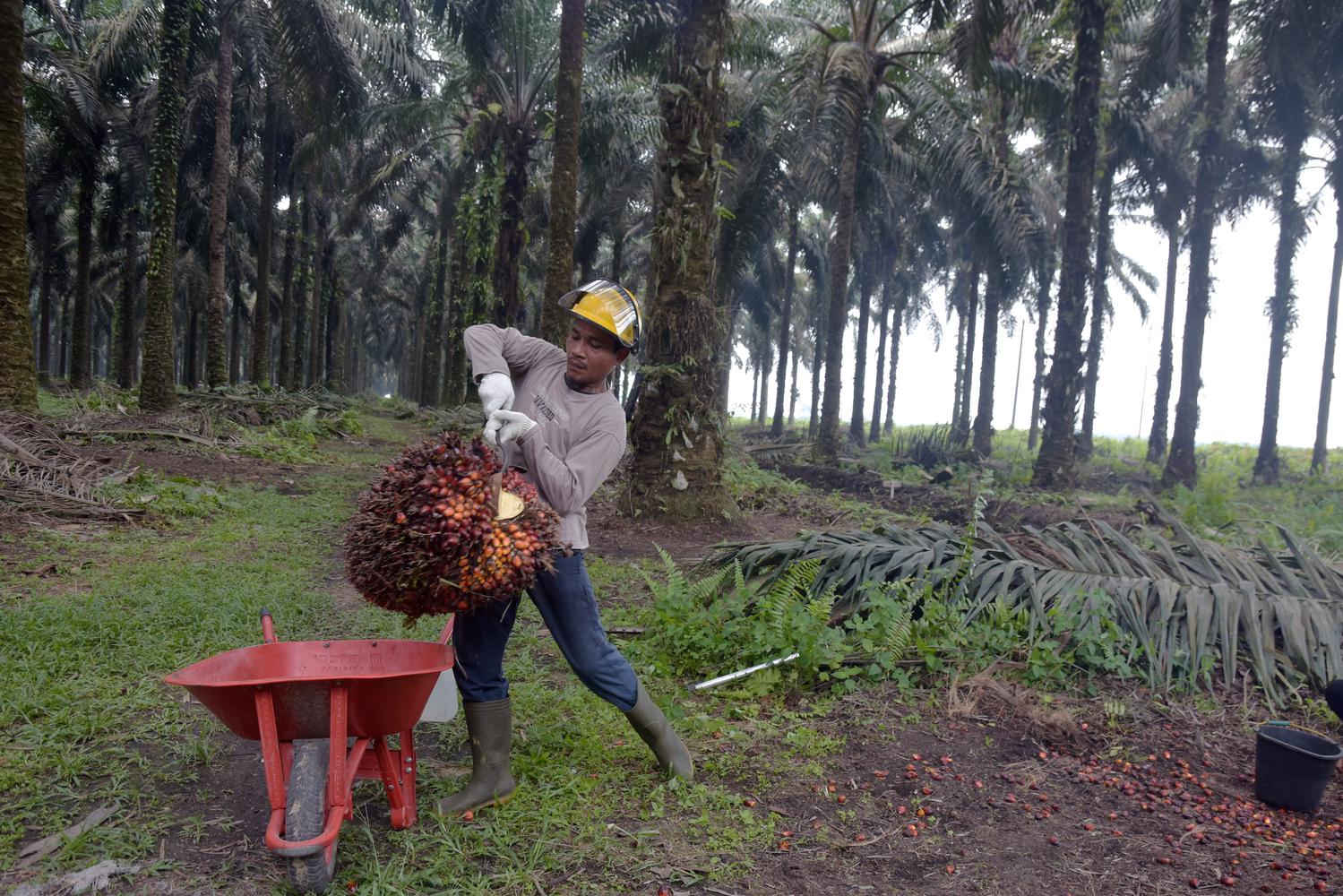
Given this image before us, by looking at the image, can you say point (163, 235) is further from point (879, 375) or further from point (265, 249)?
point (879, 375)

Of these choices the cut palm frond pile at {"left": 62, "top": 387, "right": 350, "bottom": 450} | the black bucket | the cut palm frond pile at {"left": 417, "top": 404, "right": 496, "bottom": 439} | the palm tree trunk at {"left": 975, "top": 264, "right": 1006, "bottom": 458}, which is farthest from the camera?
the palm tree trunk at {"left": 975, "top": 264, "right": 1006, "bottom": 458}

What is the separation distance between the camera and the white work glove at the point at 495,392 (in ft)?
9.46

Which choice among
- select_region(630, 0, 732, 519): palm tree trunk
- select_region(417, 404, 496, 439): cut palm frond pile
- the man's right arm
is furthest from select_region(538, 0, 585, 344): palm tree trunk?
the man's right arm

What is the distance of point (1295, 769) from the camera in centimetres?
357

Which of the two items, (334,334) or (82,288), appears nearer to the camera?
(82,288)

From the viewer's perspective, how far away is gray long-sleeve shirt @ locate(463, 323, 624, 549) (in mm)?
2961

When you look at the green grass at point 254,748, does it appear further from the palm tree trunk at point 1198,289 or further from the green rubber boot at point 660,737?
the palm tree trunk at point 1198,289

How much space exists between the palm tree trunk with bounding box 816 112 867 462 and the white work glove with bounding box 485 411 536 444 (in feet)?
50.6

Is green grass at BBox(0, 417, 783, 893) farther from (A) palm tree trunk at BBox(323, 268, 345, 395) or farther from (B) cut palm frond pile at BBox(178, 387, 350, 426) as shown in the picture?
(A) palm tree trunk at BBox(323, 268, 345, 395)

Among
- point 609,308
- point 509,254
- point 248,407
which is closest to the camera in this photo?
point 609,308

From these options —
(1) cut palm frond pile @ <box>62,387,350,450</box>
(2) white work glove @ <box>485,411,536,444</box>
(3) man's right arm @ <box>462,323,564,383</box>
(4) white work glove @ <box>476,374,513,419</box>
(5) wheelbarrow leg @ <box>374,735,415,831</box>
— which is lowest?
(5) wheelbarrow leg @ <box>374,735,415,831</box>

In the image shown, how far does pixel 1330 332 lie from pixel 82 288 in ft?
98.8

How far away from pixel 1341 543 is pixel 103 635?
10.7m

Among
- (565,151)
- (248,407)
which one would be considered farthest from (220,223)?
(565,151)
